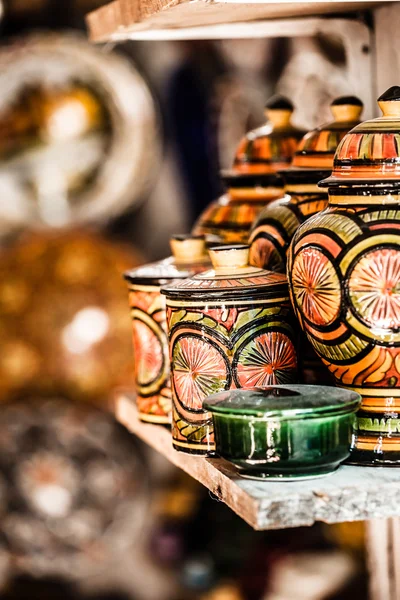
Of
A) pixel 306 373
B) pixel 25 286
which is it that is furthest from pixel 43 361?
pixel 306 373

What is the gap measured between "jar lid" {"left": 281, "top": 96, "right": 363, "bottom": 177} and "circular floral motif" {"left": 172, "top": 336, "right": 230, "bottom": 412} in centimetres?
23

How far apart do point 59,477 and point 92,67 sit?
0.94 meters

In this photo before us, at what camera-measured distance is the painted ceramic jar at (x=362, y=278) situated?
923 mm

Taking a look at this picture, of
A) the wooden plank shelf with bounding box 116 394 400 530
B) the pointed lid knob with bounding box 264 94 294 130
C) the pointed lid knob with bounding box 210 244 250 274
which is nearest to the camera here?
the wooden plank shelf with bounding box 116 394 400 530

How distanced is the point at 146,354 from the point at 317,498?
45 cm

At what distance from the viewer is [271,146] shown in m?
1.36

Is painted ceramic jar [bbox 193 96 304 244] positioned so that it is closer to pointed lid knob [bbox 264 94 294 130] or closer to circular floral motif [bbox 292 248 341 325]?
pointed lid knob [bbox 264 94 294 130]

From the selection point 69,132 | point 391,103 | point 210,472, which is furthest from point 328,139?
point 69,132

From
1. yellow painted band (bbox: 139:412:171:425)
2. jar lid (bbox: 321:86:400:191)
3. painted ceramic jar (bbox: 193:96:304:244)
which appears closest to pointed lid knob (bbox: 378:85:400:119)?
jar lid (bbox: 321:86:400:191)

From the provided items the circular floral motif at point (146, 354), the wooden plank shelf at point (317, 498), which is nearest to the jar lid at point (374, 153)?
the wooden plank shelf at point (317, 498)

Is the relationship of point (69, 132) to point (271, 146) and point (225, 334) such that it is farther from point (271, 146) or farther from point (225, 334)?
point (225, 334)

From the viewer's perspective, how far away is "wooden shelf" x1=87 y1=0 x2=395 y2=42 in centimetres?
111

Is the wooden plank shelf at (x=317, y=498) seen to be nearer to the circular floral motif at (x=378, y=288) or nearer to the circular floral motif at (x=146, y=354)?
the circular floral motif at (x=378, y=288)

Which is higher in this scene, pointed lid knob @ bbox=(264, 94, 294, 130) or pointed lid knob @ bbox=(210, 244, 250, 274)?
pointed lid knob @ bbox=(264, 94, 294, 130)
